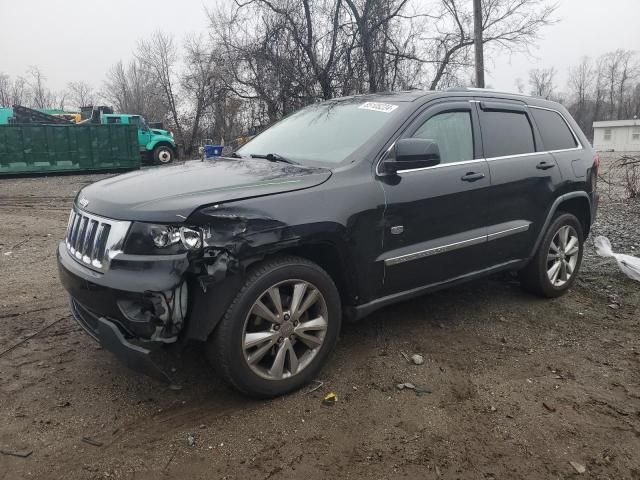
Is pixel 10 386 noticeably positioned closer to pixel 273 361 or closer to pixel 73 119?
pixel 273 361

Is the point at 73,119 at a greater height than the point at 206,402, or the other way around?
the point at 73,119

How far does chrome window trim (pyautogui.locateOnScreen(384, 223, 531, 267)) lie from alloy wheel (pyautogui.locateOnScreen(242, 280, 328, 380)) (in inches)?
24.2

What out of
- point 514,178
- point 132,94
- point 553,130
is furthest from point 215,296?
point 132,94

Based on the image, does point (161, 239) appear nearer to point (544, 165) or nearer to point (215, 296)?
point (215, 296)

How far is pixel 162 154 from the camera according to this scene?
2386 centimetres

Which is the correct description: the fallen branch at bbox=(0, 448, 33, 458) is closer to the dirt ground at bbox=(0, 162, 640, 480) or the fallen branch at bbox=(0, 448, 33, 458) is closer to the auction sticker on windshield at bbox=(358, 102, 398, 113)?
the dirt ground at bbox=(0, 162, 640, 480)

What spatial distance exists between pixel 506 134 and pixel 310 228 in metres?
2.24

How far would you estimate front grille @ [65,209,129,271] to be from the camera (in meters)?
2.70

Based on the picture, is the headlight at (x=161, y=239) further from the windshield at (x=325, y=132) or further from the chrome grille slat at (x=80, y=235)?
the windshield at (x=325, y=132)

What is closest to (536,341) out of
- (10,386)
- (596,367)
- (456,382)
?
(596,367)

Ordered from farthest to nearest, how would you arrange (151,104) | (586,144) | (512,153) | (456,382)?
(151,104)
(586,144)
(512,153)
(456,382)

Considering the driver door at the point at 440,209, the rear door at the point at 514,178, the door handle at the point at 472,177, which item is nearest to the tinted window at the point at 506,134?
the rear door at the point at 514,178

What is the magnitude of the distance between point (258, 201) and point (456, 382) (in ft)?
5.64

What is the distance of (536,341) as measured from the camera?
3.94 meters
